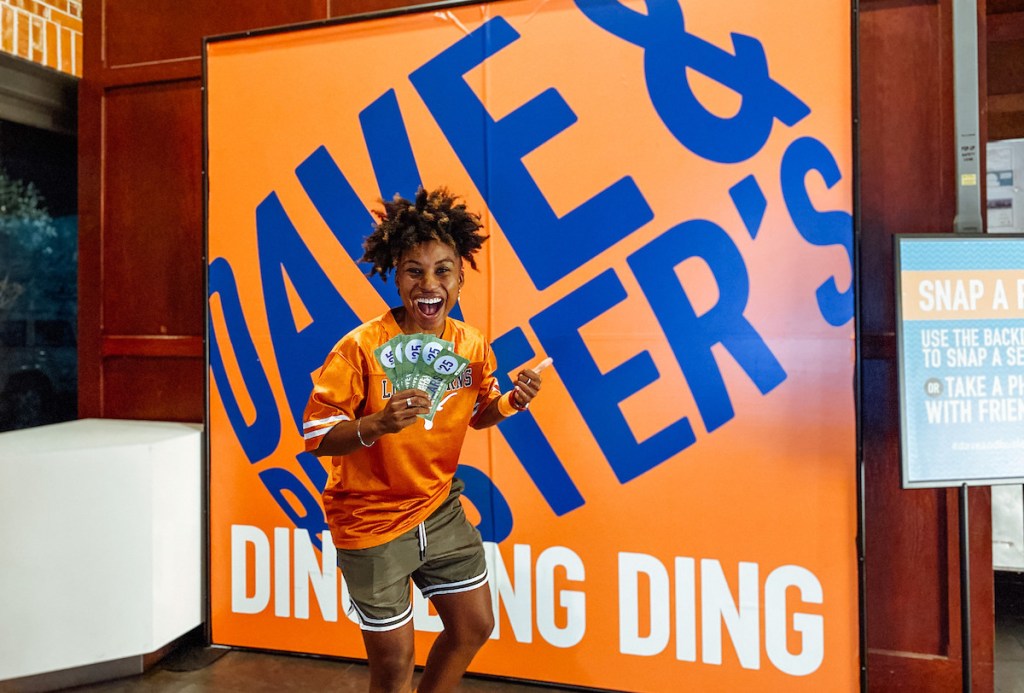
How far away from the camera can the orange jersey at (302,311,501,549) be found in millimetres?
1792

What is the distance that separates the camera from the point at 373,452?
6.12ft

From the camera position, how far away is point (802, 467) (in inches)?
94.0

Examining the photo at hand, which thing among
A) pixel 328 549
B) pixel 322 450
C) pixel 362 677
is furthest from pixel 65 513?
pixel 322 450

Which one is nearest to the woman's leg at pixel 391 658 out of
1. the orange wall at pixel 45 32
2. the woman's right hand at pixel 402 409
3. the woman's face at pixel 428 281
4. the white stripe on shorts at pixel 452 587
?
the white stripe on shorts at pixel 452 587

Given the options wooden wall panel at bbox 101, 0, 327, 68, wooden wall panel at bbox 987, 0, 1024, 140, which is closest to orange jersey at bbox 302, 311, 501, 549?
wooden wall panel at bbox 101, 0, 327, 68

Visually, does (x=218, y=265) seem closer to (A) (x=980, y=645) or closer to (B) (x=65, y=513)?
(B) (x=65, y=513)

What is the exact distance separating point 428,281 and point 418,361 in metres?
0.22

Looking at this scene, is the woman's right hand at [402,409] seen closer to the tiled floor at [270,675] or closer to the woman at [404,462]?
the woman at [404,462]

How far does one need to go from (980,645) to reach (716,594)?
973 millimetres

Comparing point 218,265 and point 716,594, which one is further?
point 218,265

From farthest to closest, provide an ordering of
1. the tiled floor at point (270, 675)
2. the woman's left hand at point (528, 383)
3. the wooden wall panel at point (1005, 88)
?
1. the wooden wall panel at point (1005, 88)
2. the tiled floor at point (270, 675)
3. the woman's left hand at point (528, 383)

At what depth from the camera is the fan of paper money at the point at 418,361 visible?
1.76 metres

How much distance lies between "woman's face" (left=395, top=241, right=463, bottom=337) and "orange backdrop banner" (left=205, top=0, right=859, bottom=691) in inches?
29.4

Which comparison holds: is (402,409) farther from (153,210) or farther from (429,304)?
(153,210)
